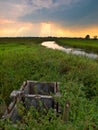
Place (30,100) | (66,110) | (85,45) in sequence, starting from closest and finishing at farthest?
(66,110)
(30,100)
(85,45)

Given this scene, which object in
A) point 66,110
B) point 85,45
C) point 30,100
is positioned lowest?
point 85,45

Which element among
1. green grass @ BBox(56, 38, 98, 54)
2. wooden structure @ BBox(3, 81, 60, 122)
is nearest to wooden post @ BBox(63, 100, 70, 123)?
wooden structure @ BBox(3, 81, 60, 122)

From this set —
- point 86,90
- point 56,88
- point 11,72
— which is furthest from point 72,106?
point 11,72

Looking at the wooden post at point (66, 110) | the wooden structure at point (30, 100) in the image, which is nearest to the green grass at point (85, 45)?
the wooden structure at point (30, 100)

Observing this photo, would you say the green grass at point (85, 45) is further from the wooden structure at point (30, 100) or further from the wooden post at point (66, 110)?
the wooden post at point (66, 110)

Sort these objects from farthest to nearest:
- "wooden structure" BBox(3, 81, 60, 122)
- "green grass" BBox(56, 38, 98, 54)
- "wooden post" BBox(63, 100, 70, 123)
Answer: "green grass" BBox(56, 38, 98, 54)
"wooden structure" BBox(3, 81, 60, 122)
"wooden post" BBox(63, 100, 70, 123)

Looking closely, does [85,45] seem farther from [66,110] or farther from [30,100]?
[66,110]

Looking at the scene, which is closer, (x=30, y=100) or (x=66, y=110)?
(x=66, y=110)

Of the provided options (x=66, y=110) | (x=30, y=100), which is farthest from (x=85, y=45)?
(x=66, y=110)

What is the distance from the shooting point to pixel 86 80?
450 inches

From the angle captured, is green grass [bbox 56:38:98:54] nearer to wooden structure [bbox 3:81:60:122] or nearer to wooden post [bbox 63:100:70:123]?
wooden structure [bbox 3:81:60:122]

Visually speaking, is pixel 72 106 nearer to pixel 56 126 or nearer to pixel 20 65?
pixel 56 126

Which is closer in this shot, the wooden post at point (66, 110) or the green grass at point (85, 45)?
the wooden post at point (66, 110)

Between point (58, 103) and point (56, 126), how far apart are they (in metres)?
1.95
